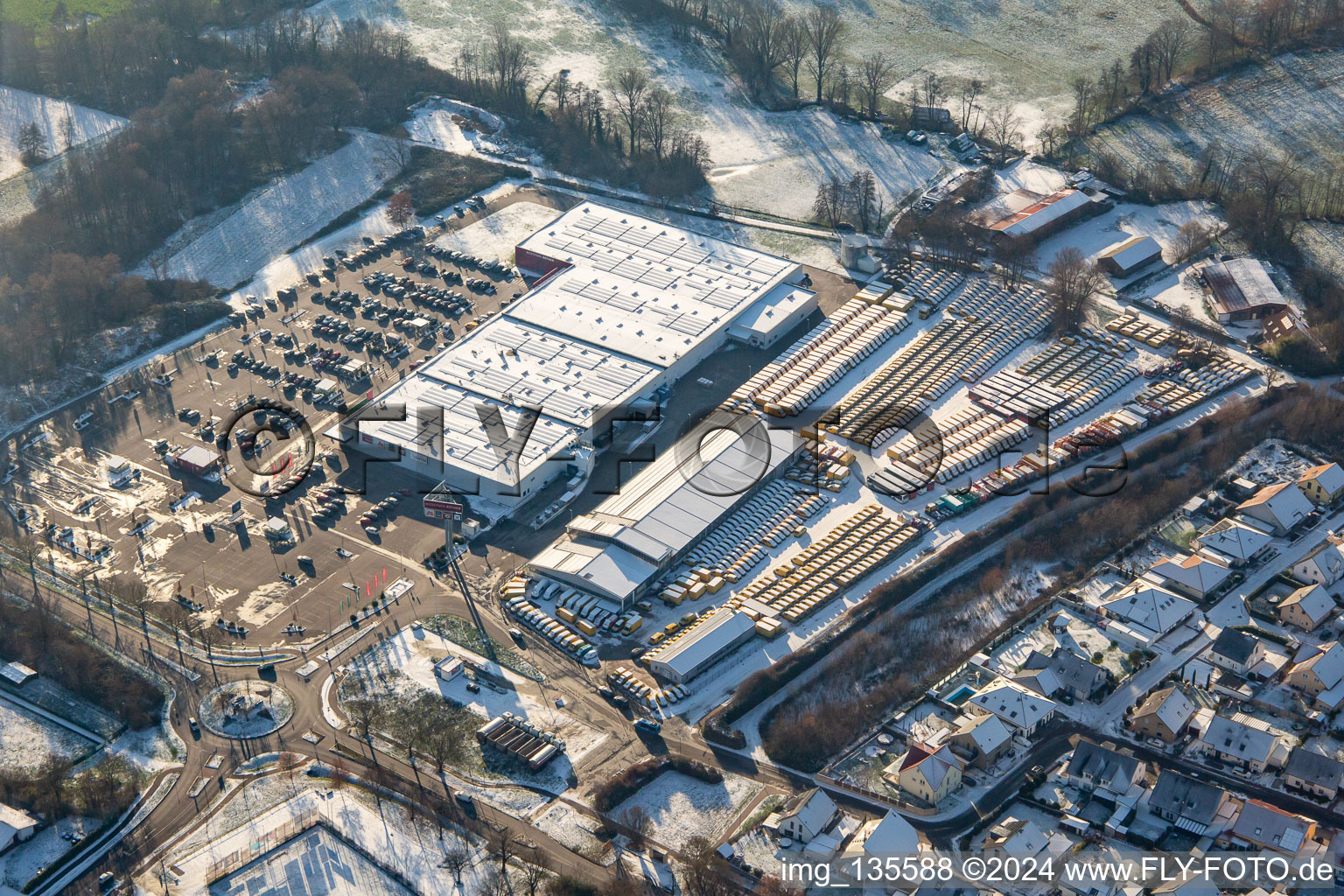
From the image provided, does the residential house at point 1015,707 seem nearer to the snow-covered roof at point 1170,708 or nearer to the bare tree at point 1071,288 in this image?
the snow-covered roof at point 1170,708

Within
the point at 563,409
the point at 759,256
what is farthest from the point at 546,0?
the point at 563,409

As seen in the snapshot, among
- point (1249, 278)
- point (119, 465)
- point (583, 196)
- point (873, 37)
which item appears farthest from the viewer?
point (873, 37)

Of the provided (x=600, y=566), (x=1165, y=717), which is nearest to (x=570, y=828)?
(x=600, y=566)

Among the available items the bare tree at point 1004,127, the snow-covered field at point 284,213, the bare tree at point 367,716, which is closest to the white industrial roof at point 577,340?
the bare tree at point 367,716

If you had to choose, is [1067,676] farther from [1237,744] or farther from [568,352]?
[568,352]

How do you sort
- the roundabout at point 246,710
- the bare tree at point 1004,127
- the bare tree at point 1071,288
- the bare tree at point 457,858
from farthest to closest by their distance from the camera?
the bare tree at point 1004,127
the bare tree at point 1071,288
the roundabout at point 246,710
the bare tree at point 457,858

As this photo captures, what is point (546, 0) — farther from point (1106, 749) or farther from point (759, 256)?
point (1106, 749)
